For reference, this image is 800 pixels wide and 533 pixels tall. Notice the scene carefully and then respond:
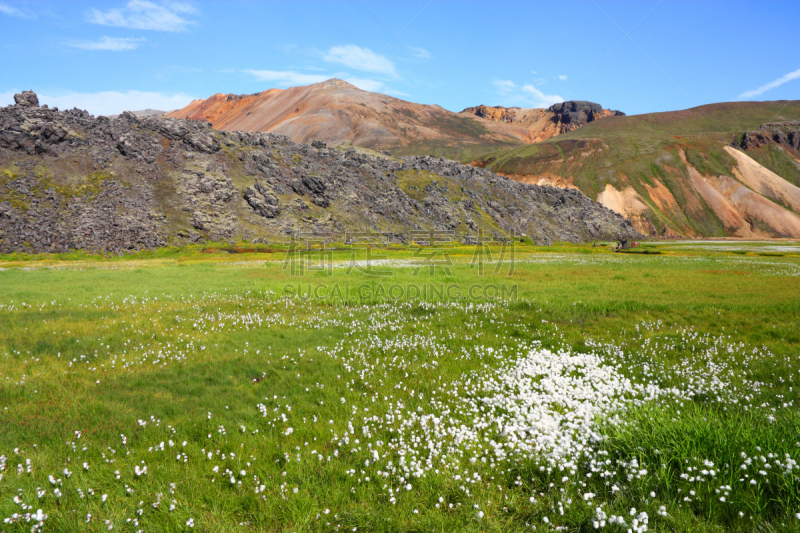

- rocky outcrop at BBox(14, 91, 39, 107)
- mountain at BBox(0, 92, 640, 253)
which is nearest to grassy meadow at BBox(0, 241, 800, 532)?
mountain at BBox(0, 92, 640, 253)

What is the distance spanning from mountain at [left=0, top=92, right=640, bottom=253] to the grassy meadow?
3114 inches

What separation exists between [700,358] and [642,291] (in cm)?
1375

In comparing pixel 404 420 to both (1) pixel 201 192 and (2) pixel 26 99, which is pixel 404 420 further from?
(2) pixel 26 99

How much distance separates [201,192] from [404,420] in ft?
353

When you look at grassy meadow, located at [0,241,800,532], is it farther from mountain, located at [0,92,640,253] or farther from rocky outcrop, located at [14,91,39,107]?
rocky outcrop, located at [14,91,39,107]

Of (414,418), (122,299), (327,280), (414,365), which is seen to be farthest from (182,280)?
(414,418)

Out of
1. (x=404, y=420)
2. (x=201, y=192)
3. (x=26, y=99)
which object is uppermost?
(x=26, y=99)

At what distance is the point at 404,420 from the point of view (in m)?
8.06

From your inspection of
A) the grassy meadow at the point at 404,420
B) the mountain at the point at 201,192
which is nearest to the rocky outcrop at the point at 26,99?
the mountain at the point at 201,192

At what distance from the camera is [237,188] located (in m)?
106

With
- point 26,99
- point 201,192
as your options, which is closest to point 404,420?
point 201,192

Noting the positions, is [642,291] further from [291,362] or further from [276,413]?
[276,413]

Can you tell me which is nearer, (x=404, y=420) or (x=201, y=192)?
(x=404, y=420)

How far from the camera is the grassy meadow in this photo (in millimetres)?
5480
